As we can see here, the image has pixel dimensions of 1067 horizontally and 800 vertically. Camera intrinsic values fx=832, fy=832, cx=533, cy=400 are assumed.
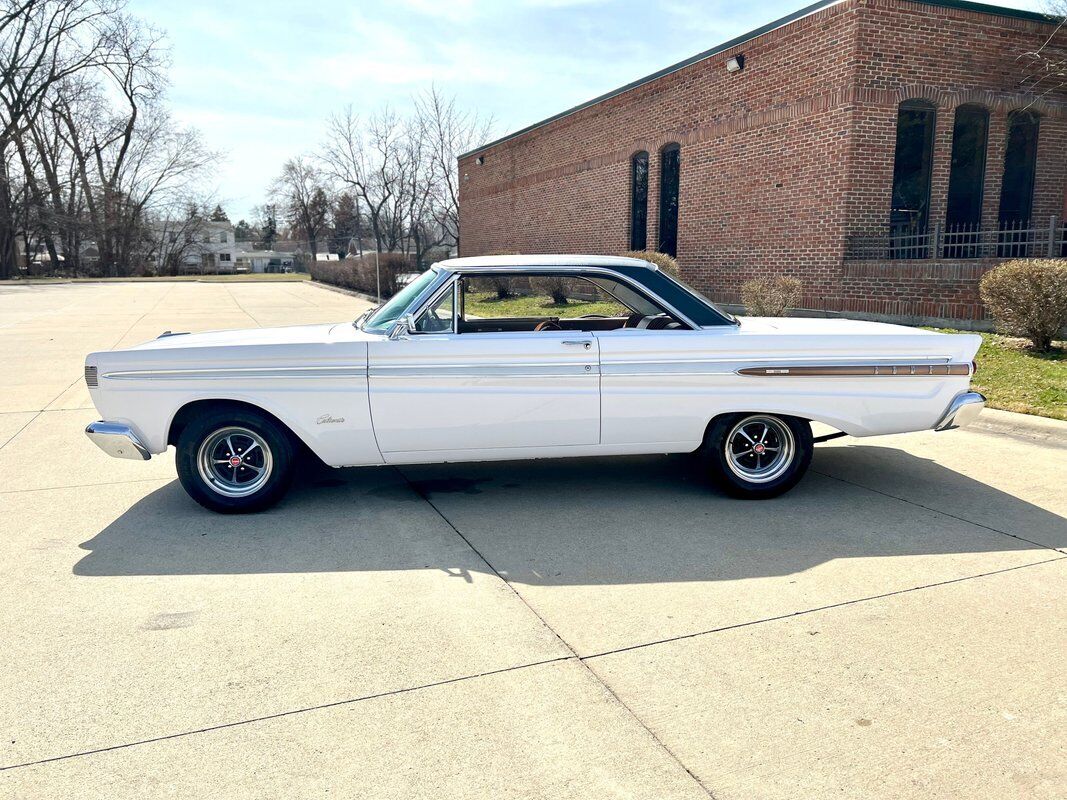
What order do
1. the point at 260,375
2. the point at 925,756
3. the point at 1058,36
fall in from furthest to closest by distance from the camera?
the point at 1058,36 → the point at 260,375 → the point at 925,756

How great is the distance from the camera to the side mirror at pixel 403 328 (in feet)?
17.4

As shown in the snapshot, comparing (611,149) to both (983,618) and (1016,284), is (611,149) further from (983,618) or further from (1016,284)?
(983,618)

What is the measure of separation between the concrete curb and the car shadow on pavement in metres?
1.51

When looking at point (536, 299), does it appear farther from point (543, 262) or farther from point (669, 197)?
point (543, 262)

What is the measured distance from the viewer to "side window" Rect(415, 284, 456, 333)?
5371 millimetres

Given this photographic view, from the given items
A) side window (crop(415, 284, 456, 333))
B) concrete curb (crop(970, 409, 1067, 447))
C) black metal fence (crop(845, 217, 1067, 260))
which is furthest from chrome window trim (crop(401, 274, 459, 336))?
black metal fence (crop(845, 217, 1067, 260))

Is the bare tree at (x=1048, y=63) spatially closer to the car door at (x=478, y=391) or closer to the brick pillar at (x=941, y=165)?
the brick pillar at (x=941, y=165)

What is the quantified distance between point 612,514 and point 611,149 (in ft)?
59.9

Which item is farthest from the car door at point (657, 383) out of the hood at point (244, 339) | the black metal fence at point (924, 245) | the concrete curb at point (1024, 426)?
the black metal fence at point (924, 245)

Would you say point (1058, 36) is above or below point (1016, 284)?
above

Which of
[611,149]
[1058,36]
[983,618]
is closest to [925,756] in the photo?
[983,618]

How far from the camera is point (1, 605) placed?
4027 mm

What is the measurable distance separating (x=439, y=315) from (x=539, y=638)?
2473 millimetres

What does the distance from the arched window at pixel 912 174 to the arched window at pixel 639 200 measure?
6.84m
